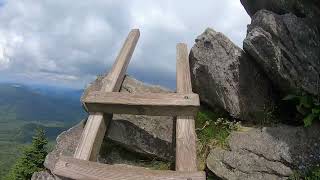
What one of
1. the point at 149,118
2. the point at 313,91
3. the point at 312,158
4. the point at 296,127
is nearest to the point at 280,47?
the point at 313,91

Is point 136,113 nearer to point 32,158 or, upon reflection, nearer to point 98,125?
point 98,125

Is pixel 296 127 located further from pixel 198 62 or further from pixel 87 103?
pixel 87 103

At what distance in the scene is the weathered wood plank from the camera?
694 centimetres

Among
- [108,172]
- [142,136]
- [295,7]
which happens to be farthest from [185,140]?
[295,7]

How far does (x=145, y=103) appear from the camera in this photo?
23.2 ft

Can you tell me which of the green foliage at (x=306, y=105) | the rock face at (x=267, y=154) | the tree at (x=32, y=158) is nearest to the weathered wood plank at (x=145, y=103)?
the rock face at (x=267, y=154)

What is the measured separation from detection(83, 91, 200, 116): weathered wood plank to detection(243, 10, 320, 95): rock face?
2614 mm

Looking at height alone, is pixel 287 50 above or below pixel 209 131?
above

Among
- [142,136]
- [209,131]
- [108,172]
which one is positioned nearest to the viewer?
[108,172]

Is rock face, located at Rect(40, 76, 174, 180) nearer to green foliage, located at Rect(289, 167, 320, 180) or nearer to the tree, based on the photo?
green foliage, located at Rect(289, 167, 320, 180)

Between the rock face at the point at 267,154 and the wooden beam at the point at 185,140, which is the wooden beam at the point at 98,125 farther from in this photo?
the rock face at the point at 267,154

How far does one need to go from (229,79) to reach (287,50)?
1.47 meters

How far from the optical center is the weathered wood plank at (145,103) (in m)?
6.94

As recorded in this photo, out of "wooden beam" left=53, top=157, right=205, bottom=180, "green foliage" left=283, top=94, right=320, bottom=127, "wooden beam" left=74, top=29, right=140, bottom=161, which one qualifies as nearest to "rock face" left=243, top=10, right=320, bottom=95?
"green foliage" left=283, top=94, right=320, bottom=127
